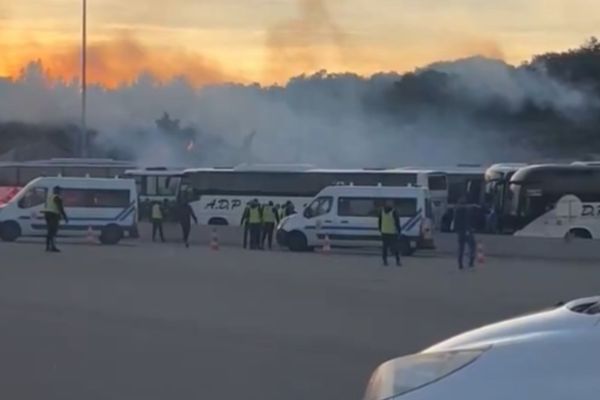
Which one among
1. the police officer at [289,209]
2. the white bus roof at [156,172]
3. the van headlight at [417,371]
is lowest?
the police officer at [289,209]

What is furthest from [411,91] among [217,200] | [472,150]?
[217,200]

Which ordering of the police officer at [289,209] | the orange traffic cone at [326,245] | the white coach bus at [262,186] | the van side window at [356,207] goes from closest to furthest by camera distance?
the orange traffic cone at [326,245]
the van side window at [356,207]
the police officer at [289,209]
the white coach bus at [262,186]

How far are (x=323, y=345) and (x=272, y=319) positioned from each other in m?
2.84

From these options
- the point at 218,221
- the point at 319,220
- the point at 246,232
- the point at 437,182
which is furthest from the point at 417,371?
the point at 218,221

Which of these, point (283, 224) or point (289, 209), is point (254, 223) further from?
point (289, 209)

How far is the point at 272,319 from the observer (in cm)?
1662

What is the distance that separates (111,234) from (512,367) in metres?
41.7

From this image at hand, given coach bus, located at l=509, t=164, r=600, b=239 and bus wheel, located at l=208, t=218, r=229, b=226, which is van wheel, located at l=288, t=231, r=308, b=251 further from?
bus wheel, located at l=208, t=218, r=229, b=226

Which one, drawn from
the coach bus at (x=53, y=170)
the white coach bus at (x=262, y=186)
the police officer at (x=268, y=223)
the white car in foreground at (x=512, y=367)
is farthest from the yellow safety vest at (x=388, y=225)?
the coach bus at (x=53, y=170)

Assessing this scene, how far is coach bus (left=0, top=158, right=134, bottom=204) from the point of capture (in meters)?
65.6

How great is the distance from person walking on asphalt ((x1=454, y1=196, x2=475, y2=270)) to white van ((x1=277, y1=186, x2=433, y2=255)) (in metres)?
9.33

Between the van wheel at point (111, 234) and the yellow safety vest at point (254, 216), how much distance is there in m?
5.82

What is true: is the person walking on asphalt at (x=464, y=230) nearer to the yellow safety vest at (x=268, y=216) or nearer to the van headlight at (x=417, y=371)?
the yellow safety vest at (x=268, y=216)

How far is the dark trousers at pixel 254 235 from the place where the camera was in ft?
134
